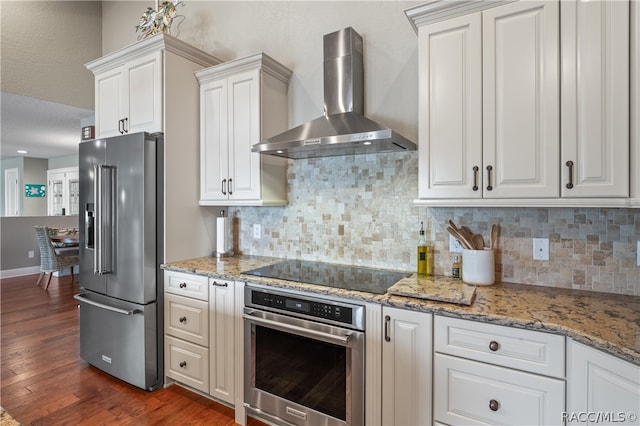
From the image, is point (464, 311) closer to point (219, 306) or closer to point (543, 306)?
point (543, 306)

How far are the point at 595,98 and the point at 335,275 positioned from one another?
1.56 metres

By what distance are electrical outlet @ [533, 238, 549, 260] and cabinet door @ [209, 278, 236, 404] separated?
1797 millimetres

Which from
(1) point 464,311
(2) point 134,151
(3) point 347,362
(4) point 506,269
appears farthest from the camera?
(2) point 134,151

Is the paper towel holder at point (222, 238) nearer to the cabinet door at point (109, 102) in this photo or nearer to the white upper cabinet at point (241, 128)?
the white upper cabinet at point (241, 128)

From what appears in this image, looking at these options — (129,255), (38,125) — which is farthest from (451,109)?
(38,125)

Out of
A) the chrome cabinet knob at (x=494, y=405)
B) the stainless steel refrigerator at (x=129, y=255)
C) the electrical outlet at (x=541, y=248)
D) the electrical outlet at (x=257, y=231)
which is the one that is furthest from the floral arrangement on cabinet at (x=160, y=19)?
the chrome cabinet knob at (x=494, y=405)

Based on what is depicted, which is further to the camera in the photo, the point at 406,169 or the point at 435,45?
the point at 406,169

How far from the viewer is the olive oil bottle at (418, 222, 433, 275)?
213 centimetres

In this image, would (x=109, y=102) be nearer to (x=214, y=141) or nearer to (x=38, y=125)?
(x=214, y=141)

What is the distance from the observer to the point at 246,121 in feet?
8.32

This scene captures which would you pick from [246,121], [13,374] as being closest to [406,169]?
[246,121]

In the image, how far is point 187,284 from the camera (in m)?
2.41

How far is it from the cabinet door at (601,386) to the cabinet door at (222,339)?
5.76 feet

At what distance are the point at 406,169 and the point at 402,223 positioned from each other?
0.36 metres
